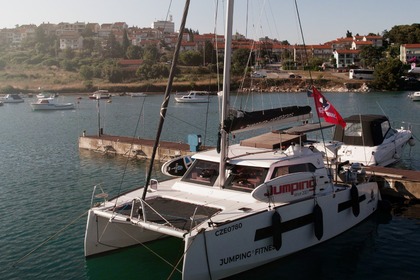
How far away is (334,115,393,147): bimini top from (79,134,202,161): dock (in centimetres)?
929

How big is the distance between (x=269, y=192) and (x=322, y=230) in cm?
275

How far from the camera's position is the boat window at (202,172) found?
15.5m

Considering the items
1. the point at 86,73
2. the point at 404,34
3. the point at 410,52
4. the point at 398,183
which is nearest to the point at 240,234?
the point at 398,183

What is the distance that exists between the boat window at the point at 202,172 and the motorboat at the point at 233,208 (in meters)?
0.04

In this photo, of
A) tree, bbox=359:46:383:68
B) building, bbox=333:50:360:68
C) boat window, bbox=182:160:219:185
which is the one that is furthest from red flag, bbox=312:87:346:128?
building, bbox=333:50:360:68

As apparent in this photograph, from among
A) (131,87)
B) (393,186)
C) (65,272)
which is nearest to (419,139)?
(393,186)

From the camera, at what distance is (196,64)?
14912cm

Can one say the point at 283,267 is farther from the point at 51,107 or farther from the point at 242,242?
the point at 51,107

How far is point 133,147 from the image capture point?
32750 mm

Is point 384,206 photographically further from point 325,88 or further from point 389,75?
point 325,88

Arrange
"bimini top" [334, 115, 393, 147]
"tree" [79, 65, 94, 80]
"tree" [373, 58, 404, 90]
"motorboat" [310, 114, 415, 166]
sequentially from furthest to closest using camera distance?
"tree" [79, 65, 94, 80], "tree" [373, 58, 404, 90], "bimini top" [334, 115, 393, 147], "motorboat" [310, 114, 415, 166]

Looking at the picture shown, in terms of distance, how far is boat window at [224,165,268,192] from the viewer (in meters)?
14.6

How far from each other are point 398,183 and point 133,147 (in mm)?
18055

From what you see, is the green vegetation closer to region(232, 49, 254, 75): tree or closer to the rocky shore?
region(232, 49, 254, 75): tree
